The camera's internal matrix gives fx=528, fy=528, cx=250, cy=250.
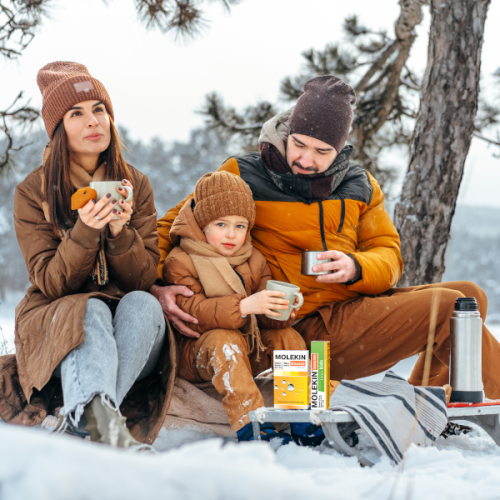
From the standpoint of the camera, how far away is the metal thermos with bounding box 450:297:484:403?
2.18 metres

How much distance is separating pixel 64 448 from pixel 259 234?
1.96m

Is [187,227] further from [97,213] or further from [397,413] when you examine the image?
[397,413]

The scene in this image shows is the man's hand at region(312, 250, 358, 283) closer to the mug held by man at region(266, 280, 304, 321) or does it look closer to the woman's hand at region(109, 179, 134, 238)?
the mug held by man at region(266, 280, 304, 321)

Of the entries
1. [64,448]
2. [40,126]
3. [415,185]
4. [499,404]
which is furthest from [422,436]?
[40,126]

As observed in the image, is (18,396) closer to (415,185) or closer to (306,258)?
(306,258)

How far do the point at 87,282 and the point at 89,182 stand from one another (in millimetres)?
442

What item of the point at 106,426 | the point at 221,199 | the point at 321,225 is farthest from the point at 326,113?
the point at 106,426

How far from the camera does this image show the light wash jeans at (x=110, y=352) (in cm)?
167

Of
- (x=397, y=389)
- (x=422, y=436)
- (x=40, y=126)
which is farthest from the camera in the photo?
(x=40, y=126)

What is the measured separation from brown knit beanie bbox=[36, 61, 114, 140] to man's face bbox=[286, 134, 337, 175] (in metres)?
0.93

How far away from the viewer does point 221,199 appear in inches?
95.7

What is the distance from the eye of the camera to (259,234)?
2754mm

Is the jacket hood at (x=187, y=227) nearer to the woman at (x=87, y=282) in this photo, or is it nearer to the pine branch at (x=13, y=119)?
the woman at (x=87, y=282)

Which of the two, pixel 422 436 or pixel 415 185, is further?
pixel 415 185
